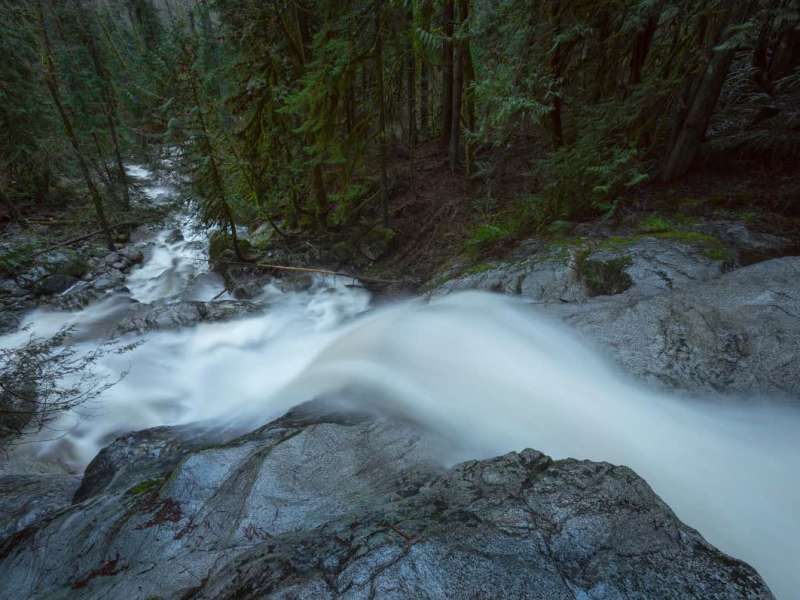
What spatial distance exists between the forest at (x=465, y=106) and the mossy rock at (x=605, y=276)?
152 centimetres

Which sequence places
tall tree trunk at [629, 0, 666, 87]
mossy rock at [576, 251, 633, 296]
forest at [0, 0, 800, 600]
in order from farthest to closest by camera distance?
tall tree trunk at [629, 0, 666, 87]
mossy rock at [576, 251, 633, 296]
forest at [0, 0, 800, 600]

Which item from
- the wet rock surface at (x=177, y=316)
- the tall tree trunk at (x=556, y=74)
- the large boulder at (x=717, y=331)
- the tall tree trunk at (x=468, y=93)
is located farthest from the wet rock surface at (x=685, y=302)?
the wet rock surface at (x=177, y=316)

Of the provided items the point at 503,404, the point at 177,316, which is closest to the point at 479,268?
the point at 503,404

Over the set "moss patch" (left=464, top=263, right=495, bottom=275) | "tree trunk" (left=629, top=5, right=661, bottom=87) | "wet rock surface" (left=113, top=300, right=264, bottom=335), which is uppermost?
"tree trunk" (left=629, top=5, right=661, bottom=87)

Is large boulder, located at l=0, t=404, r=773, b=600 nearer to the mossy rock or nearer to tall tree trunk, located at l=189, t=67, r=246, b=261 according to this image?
the mossy rock

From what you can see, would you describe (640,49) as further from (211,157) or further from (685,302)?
(211,157)

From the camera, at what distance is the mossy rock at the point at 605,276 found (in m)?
4.68

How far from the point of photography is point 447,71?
10883 mm

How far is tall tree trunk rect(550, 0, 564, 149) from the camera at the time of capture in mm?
6398

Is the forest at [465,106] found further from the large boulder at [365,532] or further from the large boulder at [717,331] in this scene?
the large boulder at [365,532]

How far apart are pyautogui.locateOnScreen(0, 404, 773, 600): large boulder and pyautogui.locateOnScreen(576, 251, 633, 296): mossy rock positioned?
3.23m

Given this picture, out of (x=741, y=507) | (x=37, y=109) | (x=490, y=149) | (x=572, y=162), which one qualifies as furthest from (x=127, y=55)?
(x=741, y=507)

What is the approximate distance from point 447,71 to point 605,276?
8858 millimetres

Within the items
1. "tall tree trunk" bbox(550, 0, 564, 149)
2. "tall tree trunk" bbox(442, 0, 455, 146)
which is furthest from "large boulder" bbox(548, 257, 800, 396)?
"tall tree trunk" bbox(442, 0, 455, 146)
